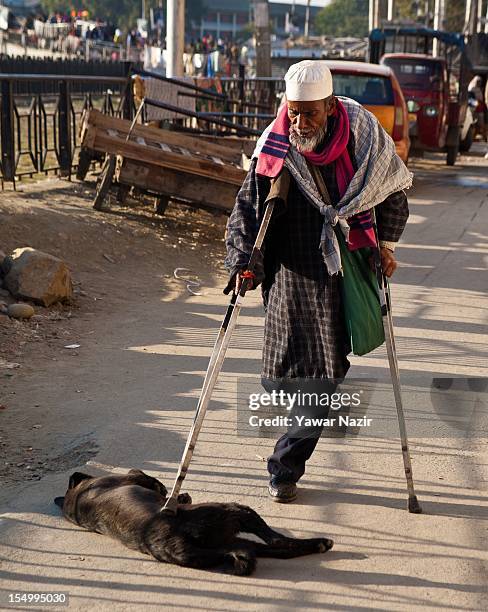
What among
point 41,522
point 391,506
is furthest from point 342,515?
point 41,522

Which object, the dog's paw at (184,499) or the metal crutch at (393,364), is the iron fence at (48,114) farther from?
the dog's paw at (184,499)

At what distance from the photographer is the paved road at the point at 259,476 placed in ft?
12.5

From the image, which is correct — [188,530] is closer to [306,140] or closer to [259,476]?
[259,476]

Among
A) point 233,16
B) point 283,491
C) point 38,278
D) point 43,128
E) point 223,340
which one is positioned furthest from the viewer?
point 233,16

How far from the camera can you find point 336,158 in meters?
4.28

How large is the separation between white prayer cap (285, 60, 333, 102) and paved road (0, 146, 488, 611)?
171 centimetres

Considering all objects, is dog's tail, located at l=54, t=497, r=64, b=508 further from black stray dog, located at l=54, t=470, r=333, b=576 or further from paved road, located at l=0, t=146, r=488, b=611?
black stray dog, located at l=54, t=470, r=333, b=576

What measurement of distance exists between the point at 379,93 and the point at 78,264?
7.73m

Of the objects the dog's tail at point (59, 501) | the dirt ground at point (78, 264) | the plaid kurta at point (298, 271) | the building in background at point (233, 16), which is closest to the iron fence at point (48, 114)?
the dirt ground at point (78, 264)

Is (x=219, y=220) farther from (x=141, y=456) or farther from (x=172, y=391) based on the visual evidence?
(x=141, y=456)

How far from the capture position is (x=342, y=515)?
448 centimetres

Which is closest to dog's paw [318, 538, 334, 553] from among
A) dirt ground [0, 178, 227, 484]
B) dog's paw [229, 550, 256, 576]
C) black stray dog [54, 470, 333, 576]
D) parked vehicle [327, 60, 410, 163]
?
black stray dog [54, 470, 333, 576]

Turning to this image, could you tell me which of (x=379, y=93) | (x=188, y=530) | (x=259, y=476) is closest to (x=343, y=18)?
(x=379, y=93)

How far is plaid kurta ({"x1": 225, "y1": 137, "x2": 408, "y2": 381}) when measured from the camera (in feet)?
14.4
